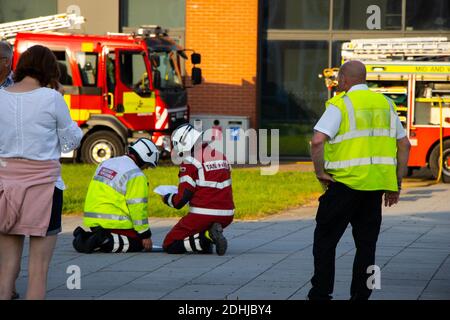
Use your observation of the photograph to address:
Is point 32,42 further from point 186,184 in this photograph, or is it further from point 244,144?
point 186,184

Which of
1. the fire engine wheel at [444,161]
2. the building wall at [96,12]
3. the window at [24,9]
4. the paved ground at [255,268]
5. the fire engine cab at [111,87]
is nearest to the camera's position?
the paved ground at [255,268]

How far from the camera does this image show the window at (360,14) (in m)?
28.2

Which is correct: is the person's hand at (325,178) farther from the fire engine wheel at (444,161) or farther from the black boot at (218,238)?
the fire engine wheel at (444,161)

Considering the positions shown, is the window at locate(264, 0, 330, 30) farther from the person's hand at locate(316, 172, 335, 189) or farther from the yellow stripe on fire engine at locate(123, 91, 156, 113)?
the person's hand at locate(316, 172, 335, 189)

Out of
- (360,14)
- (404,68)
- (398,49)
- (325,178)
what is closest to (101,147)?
(398,49)

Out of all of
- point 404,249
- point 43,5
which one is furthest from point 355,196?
point 43,5

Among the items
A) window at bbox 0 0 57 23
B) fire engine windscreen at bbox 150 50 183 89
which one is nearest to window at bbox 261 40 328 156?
fire engine windscreen at bbox 150 50 183 89

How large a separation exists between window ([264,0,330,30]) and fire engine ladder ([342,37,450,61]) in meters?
5.71

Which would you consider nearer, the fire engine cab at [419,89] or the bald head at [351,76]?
the bald head at [351,76]

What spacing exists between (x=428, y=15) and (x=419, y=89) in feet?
20.9

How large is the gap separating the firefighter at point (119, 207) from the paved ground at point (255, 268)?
154 millimetres

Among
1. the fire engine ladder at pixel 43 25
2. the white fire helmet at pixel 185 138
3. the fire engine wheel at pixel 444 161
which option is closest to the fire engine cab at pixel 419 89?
the fire engine wheel at pixel 444 161

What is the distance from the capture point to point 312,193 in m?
19.6

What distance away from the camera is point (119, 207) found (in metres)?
11.6
